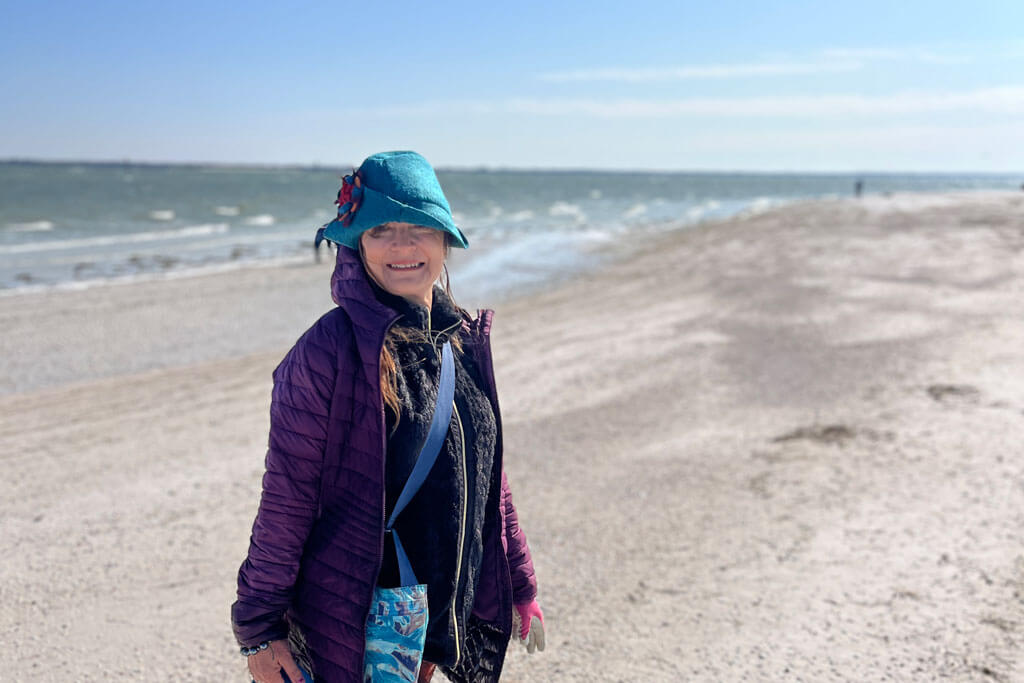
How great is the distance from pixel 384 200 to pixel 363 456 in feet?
1.92

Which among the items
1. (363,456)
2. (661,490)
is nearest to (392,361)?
(363,456)

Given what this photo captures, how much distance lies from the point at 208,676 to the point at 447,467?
7.78 ft

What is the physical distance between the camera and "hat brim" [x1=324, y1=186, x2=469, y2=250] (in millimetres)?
1865

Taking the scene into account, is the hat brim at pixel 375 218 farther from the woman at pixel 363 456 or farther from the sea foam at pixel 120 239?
the sea foam at pixel 120 239

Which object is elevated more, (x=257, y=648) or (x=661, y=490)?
(x=257, y=648)

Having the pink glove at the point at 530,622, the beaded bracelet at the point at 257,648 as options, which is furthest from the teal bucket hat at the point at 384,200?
the pink glove at the point at 530,622

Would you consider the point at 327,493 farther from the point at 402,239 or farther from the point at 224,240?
the point at 224,240

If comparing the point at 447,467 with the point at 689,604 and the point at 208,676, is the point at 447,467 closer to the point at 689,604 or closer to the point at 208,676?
the point at 208,676

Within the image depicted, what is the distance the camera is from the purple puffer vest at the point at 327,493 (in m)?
1.79

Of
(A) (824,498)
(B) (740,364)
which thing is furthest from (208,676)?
(B) (740,364)

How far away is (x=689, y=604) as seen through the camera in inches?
166

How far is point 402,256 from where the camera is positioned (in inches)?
75.5

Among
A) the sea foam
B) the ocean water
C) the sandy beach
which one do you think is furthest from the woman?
the sea foam

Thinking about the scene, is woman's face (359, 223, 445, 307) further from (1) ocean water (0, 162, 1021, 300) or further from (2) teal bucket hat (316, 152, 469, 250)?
(1) ocean water (0, 162, 1021, 300)
